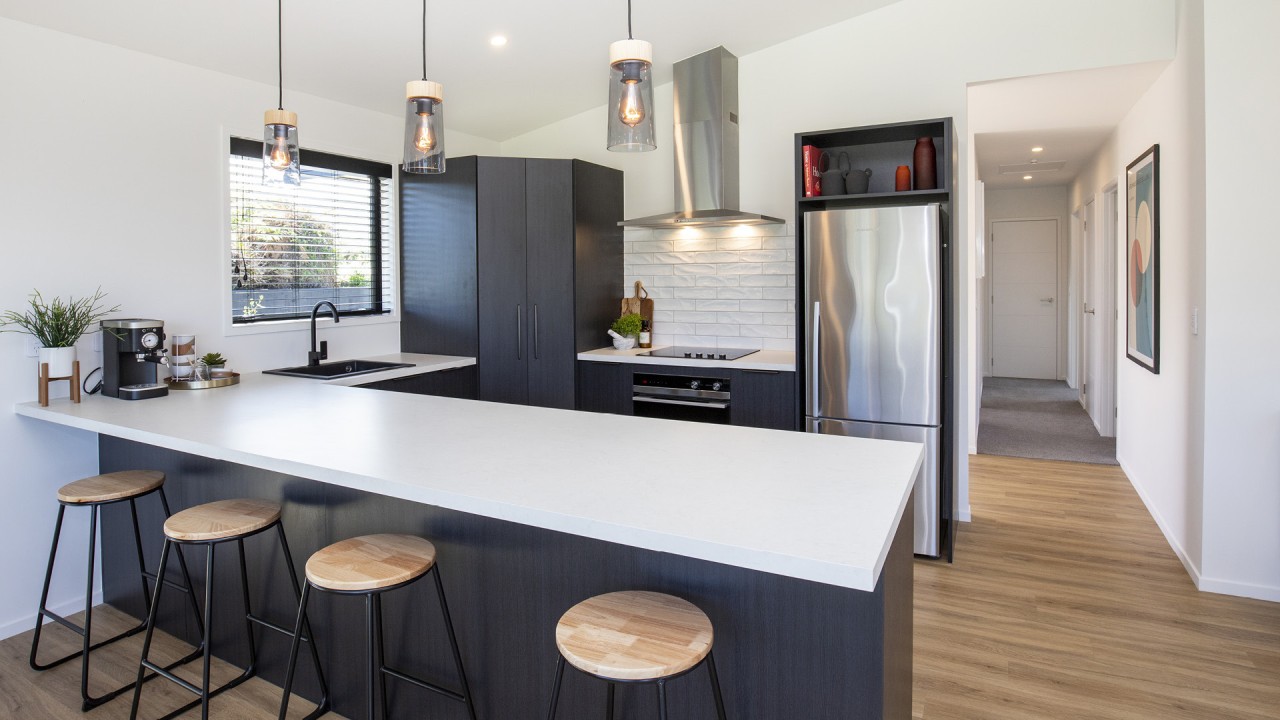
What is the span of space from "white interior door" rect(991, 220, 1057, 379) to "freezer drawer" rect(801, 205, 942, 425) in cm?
690

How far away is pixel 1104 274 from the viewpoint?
20.6 feet

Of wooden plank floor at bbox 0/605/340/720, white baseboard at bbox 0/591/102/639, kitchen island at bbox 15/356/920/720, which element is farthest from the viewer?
white baseboard at bbox 0/591/102/639

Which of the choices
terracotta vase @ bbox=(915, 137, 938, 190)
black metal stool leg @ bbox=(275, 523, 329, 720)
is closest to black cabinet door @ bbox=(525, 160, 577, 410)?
terracotta vase @ bbox=(915, 137, 938, 190)

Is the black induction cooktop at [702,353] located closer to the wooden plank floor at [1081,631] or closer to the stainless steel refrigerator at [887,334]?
the stainless steel refrigerator at [887,334]

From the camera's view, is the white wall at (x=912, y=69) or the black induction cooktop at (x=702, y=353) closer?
the white wall at (x=912, y=69)

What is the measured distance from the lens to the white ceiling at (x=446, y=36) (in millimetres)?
3041

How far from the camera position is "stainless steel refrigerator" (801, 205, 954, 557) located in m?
3.50

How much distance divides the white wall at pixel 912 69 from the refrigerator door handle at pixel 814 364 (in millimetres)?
823

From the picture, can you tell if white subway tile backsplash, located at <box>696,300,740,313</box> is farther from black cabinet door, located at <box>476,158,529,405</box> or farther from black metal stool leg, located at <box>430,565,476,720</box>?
black metal stool leg, located at <box>430,565,476,720</box>

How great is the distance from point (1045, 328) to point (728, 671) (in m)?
9.31

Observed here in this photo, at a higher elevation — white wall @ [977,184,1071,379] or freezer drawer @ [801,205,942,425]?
white wall @ [977,184,1071,379]

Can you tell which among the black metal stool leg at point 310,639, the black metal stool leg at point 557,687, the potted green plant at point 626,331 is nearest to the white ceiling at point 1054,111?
the potted green plant at point 626,331

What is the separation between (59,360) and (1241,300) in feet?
15.2

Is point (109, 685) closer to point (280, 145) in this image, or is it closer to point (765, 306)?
point (280, 145)
